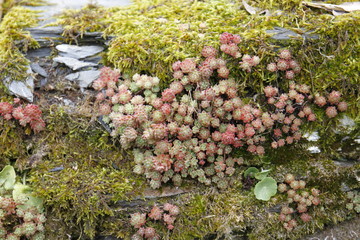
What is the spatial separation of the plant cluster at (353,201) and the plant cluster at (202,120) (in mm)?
1067

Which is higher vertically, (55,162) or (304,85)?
(304,85)

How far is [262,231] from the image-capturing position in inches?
155

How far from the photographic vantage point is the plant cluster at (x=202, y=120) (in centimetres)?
385

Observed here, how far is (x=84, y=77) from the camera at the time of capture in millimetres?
4535

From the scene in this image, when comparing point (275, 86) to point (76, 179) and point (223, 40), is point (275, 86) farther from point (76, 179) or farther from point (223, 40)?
point (76, 179)

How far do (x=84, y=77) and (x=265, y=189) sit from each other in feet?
9.39

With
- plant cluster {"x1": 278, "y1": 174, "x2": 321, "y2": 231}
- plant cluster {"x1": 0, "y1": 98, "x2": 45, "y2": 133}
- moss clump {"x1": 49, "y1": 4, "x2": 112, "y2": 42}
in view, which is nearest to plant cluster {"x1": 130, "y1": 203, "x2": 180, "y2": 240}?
plant cluster {"x1": 278, "y1": 174, "x2": 321, "y2": 231}

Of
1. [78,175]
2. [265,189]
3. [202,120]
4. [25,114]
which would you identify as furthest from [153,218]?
[25,114]

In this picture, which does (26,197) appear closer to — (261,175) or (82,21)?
(82,21)

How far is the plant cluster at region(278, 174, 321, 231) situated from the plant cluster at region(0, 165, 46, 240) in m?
2.88

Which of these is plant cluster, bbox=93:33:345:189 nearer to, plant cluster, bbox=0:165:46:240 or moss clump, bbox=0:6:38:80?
plant cluster, bbox=0:165:46:240

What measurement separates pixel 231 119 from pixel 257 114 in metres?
0.33

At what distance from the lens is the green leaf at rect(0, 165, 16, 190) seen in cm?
399

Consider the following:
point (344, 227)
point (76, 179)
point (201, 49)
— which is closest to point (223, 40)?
point (201, 49)
